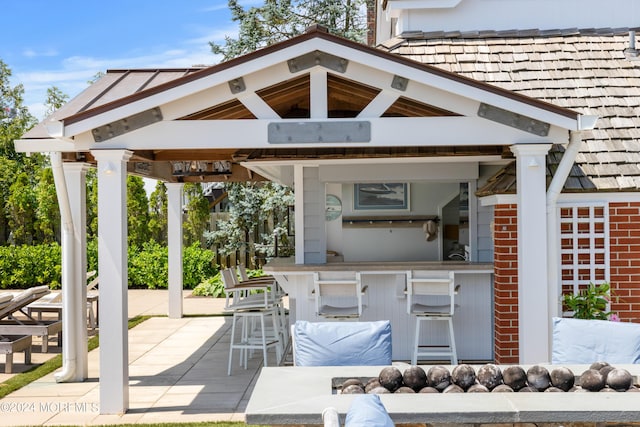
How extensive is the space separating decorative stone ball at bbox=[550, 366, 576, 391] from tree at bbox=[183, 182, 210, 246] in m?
15.0

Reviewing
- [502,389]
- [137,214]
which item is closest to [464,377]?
[502,389]

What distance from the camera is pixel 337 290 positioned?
8.05 meters

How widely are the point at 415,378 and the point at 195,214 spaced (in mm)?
14917

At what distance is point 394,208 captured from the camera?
11.2 metres

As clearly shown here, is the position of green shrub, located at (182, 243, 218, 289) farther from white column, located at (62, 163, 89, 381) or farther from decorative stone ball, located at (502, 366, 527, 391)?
decorative stone ball, located at (502, 366, 527, 391)

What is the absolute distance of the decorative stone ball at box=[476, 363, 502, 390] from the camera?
13.4 ft

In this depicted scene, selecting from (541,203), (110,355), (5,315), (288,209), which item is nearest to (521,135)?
(541,203)

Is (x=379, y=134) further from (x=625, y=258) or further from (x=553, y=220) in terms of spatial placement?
(x=625, y=258)

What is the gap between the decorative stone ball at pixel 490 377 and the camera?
4.07m

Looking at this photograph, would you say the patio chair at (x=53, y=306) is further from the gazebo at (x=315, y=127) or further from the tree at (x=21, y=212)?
the tree at (x=21, y=212)

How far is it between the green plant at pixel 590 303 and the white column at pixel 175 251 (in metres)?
7.33

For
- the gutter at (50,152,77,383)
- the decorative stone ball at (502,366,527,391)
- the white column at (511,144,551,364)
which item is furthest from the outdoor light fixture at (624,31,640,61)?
the gutter at (50,152,77,383)

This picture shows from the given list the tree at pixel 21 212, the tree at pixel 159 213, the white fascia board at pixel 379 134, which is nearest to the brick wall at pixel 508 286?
the white fascia board at pixel 379 134

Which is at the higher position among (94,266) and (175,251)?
(175,251)
